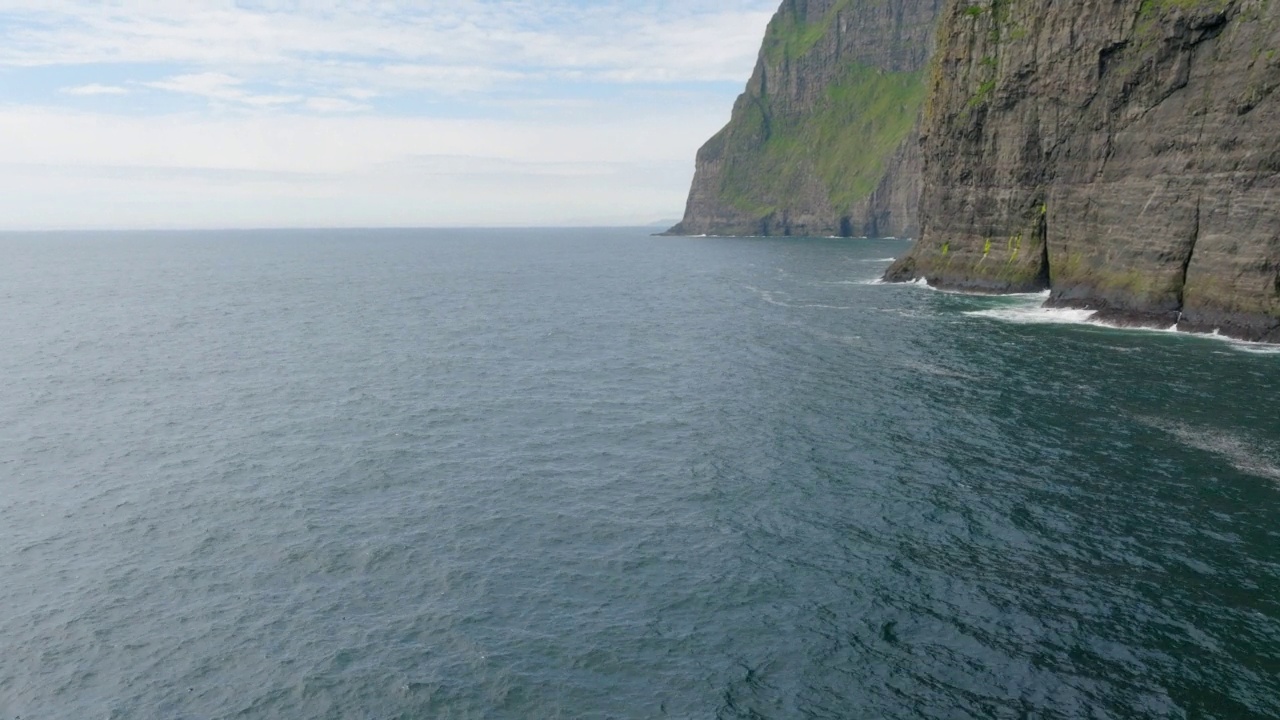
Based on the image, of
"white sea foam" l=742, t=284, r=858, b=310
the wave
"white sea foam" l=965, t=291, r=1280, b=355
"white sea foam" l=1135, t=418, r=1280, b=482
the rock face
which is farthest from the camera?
"white sea foam" l=742, t=284, r=858, b=310

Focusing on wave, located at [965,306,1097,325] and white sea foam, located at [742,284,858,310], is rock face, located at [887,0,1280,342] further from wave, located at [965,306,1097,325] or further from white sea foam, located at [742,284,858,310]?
white sea foam, located at [742,284,858,310]

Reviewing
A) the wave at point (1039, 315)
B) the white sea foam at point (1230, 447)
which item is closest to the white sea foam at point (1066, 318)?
the wave at point (1039, 315)

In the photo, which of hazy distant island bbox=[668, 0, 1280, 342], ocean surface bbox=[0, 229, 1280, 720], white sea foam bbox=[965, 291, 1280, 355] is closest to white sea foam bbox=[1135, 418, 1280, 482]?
ocean surface bbox=[0, 229, 1280, 720]

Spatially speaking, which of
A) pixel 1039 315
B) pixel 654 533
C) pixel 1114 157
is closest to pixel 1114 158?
pixel 1114 157

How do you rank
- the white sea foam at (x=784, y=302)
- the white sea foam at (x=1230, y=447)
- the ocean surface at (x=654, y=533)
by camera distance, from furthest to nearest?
the white sea foam at (x=784, y=302), the white sea foam at (x=1230, y=447), the ocean surface at (x=654, y=533)


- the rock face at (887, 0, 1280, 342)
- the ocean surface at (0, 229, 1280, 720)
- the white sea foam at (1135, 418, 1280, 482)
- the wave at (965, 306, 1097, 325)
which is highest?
the rock face at (887, 0, 1280, 342)

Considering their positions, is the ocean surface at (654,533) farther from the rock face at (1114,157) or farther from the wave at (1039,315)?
the rock face at (1114,157)
